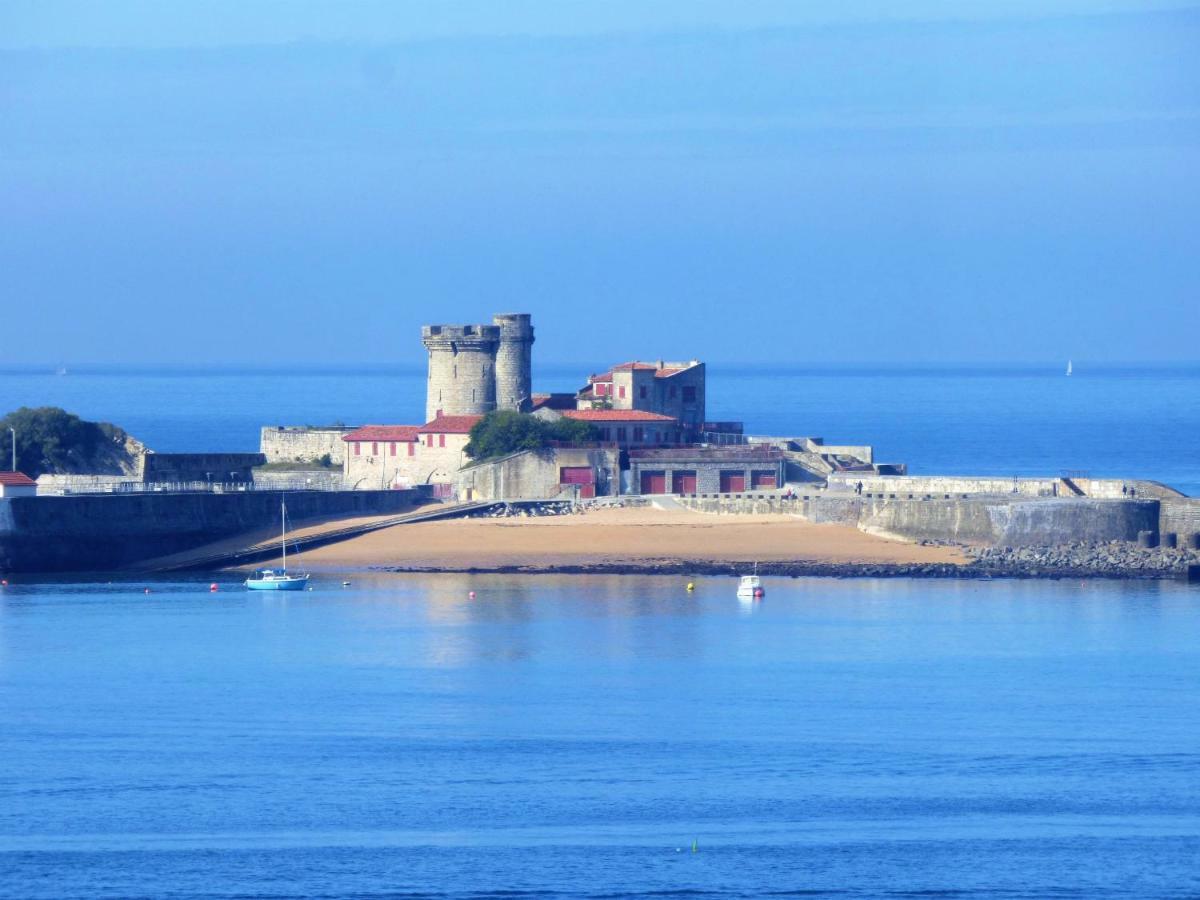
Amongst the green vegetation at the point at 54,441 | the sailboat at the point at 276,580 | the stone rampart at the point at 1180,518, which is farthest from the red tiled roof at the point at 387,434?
the stone rampart at the point at 1180,518

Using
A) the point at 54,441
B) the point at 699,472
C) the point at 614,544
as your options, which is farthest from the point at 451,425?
the point at 54,441

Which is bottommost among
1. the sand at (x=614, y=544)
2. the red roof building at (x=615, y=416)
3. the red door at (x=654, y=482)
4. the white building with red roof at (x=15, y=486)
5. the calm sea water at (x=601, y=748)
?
the calm sea water at (x=601, y=748)

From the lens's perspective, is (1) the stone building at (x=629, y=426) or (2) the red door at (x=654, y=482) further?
Result: (1) the stone building at (x=629, y=426)

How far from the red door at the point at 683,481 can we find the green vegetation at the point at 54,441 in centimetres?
1686

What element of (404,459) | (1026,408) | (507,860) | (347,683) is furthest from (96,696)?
(1026,408)

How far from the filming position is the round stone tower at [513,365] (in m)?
67.6

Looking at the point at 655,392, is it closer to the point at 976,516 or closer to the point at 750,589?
the point at 976,516

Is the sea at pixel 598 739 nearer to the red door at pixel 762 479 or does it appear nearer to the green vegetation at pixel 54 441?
the red door at pixel 762 479

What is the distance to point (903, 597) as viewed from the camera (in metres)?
49.9

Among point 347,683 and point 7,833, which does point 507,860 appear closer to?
point 7,833

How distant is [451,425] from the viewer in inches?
2554

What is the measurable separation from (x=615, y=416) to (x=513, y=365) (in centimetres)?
468

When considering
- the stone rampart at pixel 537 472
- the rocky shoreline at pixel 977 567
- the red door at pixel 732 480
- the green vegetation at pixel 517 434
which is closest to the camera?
the rocky shoreline at pixel 977 567

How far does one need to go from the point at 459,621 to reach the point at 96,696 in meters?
10.5
